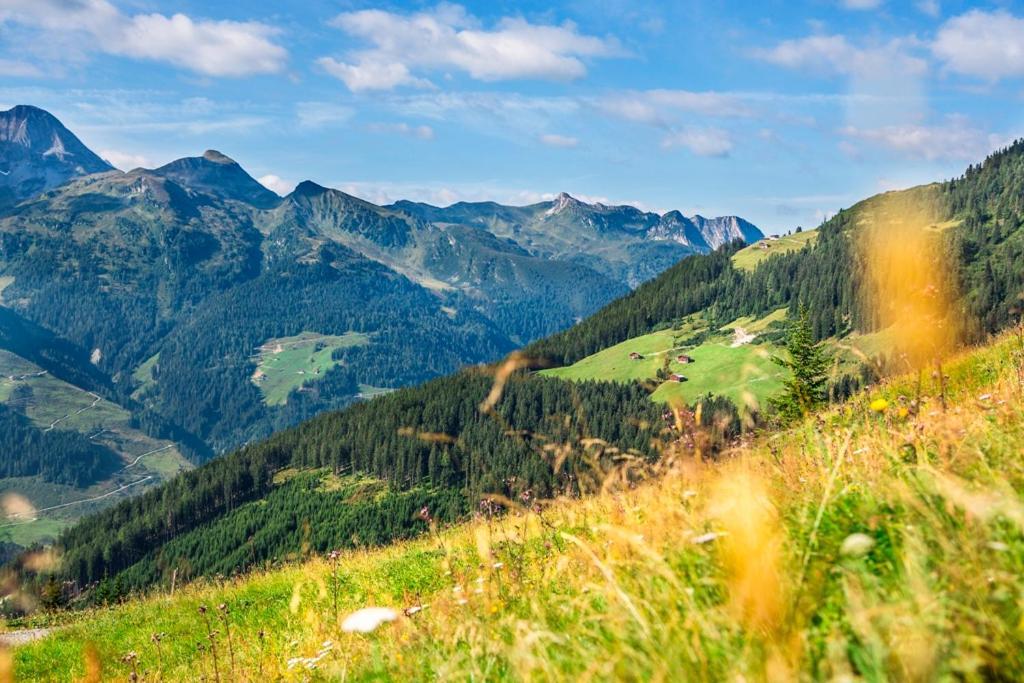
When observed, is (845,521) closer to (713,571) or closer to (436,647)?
(713,571)

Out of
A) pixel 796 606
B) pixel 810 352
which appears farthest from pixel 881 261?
pixel 810 352

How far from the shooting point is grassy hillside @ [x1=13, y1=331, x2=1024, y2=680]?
9.54ft

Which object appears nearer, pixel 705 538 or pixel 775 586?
pixel 775 586

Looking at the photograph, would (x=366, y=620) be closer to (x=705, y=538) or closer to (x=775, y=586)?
(x=705, y=538)

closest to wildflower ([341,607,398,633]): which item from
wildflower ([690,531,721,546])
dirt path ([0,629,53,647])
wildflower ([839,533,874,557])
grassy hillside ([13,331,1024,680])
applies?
grassy hillside ([13,331,1024,680])

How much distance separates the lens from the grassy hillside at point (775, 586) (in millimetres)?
2908

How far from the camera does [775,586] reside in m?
3.27

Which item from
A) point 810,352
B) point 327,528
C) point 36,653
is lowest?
point 327,528

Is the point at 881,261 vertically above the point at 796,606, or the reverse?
the point at 881,261

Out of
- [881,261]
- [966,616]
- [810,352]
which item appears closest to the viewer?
[966,616]

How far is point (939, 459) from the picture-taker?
5156 mm

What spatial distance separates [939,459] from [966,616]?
2.50 meters

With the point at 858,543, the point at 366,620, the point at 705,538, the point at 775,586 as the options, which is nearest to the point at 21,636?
the point at 366,620

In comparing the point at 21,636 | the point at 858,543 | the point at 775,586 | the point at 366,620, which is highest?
the point at 858,543
